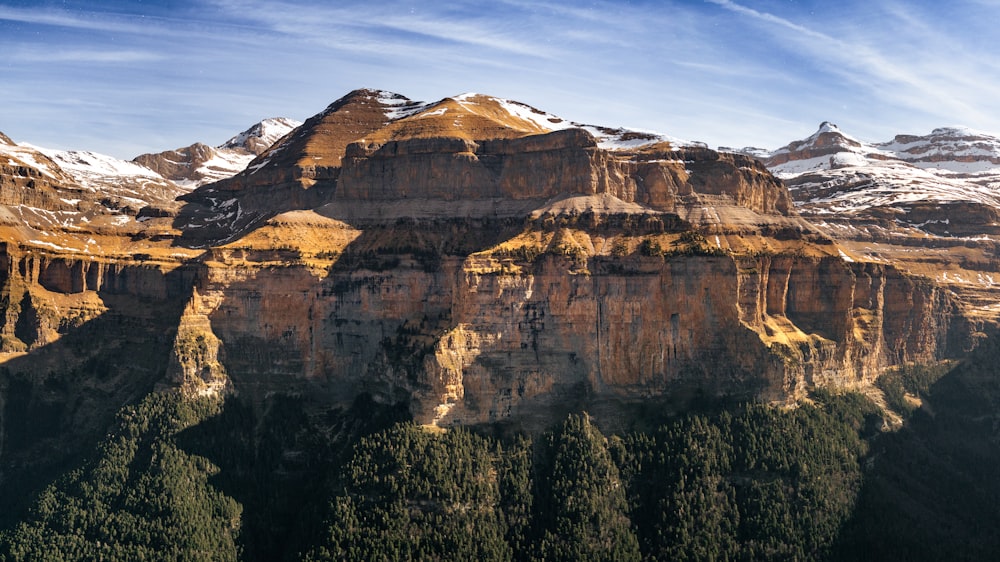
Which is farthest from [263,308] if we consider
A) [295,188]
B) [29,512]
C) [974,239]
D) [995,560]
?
[974,239]

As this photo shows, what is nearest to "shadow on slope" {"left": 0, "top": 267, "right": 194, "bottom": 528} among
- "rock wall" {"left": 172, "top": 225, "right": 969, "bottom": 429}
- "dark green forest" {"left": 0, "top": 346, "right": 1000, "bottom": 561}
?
"dark green forest" {"left": 0, "top": 346, "right": 1000, "bottom": 561}

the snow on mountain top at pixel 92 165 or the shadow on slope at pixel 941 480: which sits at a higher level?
the snow on mountain top at pixel 92 165

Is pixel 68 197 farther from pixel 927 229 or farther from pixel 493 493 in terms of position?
pixel 927 229

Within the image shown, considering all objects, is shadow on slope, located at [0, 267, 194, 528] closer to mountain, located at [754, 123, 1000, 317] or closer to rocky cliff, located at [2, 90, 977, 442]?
rocky cliff, located at [2, 90, 977, 442]

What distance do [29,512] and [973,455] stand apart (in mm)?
120599

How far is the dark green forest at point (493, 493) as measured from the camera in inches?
3637

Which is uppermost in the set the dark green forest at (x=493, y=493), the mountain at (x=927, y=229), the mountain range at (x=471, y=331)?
the mountain at (x=927, y=229)

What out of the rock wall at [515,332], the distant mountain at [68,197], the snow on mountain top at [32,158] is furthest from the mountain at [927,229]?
the snow on mountain top at [32,158]

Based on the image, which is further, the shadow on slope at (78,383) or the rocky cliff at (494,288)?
the rocky cliff at (494,288)

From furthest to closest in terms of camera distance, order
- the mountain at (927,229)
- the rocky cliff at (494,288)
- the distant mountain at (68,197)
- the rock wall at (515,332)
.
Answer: the mountain at (927,229), the distant mountain at (68,197), the rocky cliff at (494,288), the rock wall at (515,332)

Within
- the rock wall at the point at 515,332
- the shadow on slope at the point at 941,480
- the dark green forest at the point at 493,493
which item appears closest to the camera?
the dark green forest at the point at 493,493

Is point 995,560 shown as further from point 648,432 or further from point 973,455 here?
point 648,432

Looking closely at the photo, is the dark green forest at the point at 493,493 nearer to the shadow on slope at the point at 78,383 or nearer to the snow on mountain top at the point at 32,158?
the shadow on slope at the point at 78,383

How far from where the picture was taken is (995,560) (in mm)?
94375
